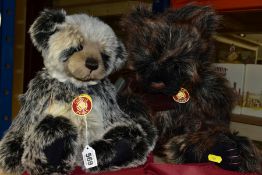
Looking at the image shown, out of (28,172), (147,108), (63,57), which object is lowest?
(28,172)

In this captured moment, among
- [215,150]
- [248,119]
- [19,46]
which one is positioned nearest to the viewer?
[215,150]

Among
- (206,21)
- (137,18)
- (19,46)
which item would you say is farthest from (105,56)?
(19,46)

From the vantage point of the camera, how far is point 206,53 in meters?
0.81

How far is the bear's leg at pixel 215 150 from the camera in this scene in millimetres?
727

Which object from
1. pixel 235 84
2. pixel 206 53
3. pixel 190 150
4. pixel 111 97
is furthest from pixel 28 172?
pixel 235 84

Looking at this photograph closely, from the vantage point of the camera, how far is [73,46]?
67 centimetres

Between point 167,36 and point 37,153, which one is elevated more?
point 167,36

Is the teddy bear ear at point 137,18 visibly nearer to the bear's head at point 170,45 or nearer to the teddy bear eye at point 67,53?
the bear's head at point 170,45

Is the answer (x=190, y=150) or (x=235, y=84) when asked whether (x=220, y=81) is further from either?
(x=235, y=84)

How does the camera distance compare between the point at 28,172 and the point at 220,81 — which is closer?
the point at 28,172

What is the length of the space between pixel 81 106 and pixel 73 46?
0.39 feet

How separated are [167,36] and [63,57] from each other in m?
0.23

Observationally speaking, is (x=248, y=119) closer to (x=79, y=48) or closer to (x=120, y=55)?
(x=120, y=55)

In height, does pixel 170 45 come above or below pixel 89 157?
above
